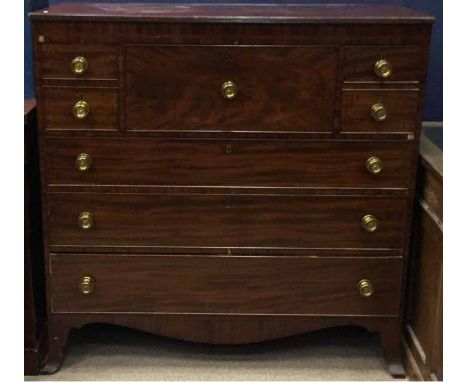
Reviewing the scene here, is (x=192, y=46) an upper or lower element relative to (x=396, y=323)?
upper

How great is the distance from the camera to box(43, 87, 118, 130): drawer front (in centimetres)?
178

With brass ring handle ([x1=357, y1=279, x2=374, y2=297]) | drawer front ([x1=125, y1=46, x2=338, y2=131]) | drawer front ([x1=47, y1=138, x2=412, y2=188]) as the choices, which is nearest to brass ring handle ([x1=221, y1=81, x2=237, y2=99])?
drawer front ([x1=125, y1=46, x2=338, y2=131])

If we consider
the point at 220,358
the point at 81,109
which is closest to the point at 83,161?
the point at 81,109

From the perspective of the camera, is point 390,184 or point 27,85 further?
point 27,85

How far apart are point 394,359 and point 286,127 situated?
2.55 ft

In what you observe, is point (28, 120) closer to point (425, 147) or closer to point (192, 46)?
point (192, 46)

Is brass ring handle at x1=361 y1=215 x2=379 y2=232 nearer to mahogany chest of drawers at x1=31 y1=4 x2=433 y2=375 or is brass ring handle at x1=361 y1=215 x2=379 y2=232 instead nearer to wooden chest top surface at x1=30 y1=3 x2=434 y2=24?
mahogany chest of drawers at x1=31 y1=4 x2=433 y2=375

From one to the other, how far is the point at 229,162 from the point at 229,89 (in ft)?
0.64

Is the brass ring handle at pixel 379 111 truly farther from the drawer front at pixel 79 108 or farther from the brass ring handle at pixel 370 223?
the drawer front at pixel 79 108

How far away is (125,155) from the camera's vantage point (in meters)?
1.84

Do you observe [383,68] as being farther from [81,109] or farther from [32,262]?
[32,262]

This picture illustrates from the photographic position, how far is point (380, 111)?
5.84 feet

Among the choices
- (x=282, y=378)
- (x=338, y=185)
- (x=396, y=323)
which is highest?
(x=338, y=185)

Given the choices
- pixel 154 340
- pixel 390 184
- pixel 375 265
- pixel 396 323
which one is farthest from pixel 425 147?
pixel 154 340
